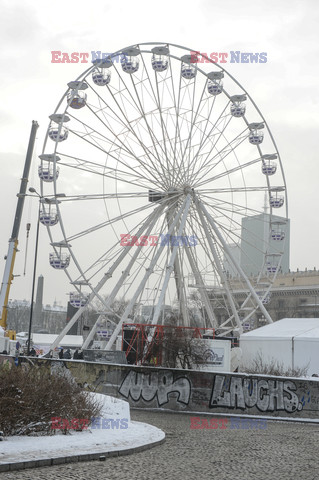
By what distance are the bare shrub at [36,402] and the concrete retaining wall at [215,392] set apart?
6.59 meters

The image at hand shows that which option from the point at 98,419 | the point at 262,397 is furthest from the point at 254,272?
the point at 98,419

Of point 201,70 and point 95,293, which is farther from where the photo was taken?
point 201,70

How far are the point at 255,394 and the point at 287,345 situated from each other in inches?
349

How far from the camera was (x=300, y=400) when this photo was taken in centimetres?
2289

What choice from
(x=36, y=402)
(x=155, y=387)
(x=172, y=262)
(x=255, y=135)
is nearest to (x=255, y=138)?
(x=255, y=135)

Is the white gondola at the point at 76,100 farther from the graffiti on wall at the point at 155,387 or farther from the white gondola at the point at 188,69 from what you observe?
the graffiti on wall at the point at 155,387

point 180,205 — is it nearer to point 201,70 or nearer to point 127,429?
point 201,70

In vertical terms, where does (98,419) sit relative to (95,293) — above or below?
below

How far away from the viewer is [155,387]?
24.9 metres

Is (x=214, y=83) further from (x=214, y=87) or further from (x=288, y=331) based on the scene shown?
(x=288, y=331)

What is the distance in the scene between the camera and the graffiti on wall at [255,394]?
22969 mm

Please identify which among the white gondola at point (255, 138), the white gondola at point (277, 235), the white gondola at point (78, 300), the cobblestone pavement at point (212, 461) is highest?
the white gondola at point (255, 138)

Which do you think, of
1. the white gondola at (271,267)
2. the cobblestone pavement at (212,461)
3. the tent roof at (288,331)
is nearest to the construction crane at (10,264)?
the white gondola at (271,267)

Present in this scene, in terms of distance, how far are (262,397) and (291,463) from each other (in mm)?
11086
